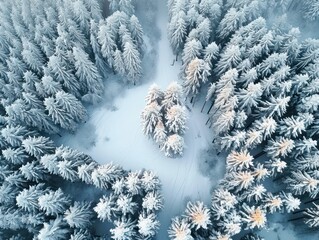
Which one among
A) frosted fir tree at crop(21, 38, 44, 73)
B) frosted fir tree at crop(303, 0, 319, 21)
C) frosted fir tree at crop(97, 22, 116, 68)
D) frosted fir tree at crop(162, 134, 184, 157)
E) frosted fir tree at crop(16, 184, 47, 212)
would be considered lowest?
frosted fir tree at crop(16, 184, 47, 212)

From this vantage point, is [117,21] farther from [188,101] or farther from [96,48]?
[188,101]

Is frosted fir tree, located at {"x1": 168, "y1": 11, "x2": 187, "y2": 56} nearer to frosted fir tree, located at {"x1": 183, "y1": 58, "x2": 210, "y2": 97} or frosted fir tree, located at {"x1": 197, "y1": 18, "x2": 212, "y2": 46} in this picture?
frosted fir tree, located at {"x1": 197, "y1": 18, "x2": 212, "y2": 46}

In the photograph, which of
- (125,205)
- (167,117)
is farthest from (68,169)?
(167,117)

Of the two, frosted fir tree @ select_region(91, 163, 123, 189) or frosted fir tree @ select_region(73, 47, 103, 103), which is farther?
frosted fir tree @ select_region(73, 47, 103, 103)

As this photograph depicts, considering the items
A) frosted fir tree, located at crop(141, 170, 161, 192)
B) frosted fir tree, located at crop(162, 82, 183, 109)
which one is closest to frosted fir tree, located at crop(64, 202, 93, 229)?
frosted fir tree, located at crop(141, 170, 161, 192)

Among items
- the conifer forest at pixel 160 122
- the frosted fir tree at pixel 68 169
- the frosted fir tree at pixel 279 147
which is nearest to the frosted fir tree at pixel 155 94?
the conifer forest at pixel 160 122
